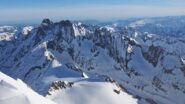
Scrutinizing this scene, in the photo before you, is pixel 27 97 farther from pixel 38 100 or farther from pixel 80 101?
pixel 80 101

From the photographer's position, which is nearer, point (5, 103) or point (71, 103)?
point (5, 103)

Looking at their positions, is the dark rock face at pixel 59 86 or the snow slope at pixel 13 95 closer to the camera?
the snow slope at pixel 13 95

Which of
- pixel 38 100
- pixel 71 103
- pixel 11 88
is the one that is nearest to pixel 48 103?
pixel 38 100

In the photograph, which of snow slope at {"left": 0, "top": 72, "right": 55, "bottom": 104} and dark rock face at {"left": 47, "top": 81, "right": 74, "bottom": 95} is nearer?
snow slope at {"left": 0, "top": 72, "right": 55, "bottom": 104}

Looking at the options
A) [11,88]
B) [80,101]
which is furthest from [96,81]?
[11,88]

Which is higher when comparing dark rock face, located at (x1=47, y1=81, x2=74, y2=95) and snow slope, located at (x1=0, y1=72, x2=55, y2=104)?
snow slope, located at (x1=0, y1=72, x2=55, y2=104)

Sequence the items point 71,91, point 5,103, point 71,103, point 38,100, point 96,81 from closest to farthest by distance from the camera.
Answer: point 5,103 → point 38,100 → point 71,103 → point 71,91 → point 96,81

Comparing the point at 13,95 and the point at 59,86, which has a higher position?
the point at 13,95

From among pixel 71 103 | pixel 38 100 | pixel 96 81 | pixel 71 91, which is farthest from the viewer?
pixel 96 81

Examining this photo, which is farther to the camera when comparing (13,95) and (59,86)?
(59,86)

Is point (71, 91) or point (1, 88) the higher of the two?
point (1, 88)

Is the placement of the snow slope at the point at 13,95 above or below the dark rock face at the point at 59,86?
above
